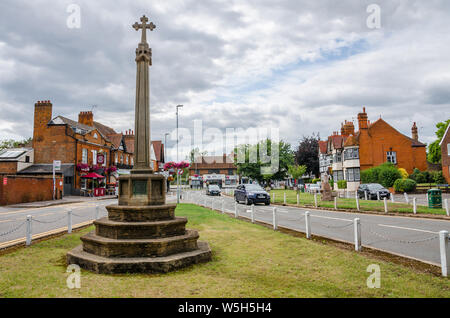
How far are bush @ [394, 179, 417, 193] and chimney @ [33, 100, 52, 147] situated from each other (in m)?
40.7

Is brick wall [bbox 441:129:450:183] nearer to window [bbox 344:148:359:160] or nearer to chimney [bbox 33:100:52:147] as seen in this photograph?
window [bbox 344:148:359:160]

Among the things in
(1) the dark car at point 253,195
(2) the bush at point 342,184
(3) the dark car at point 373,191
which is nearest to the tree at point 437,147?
(2) the bush at point 342,184

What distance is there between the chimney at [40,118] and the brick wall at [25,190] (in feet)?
28.7

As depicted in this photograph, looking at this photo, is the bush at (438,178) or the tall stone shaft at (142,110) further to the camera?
the bush at (438,178)

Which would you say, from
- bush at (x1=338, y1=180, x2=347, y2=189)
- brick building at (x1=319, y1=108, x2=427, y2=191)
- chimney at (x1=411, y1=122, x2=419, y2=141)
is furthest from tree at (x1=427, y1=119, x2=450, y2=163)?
bush at (x1=338, y1=180, x2=347, y2=189)

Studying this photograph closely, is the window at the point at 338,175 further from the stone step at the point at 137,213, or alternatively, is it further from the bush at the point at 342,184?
the stone step at the point at 137,213

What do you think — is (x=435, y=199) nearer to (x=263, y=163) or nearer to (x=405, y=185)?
(x=405, y=185)

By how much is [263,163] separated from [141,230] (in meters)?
52.1

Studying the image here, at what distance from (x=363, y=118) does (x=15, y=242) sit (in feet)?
141

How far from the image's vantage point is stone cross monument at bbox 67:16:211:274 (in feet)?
18.7

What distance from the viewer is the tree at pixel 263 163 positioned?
5722 centimetres

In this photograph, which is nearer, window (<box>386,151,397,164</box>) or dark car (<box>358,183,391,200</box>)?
dark car (<box>358,183,391,200</box>)

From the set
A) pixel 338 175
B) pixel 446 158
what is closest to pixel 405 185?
pixel 446 158
